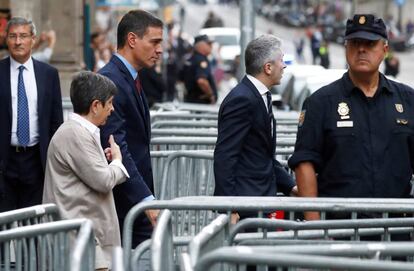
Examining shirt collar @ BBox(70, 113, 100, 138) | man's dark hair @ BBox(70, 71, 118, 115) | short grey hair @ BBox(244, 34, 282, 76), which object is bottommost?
shirt collar @ BBox(70, 113, 100, 138)

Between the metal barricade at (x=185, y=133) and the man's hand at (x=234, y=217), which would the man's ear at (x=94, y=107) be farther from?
the metal barricade at (x=185, y=133)

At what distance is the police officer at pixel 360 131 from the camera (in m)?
7.82

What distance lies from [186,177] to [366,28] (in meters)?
3.07

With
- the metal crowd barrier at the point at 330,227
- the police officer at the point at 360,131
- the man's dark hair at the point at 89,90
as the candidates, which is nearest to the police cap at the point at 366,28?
the police officer at the point at 360,131

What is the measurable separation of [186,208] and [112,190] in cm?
163

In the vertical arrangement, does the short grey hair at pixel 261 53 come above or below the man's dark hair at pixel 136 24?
below

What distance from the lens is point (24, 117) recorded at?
396 inches

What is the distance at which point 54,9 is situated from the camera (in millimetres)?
26484

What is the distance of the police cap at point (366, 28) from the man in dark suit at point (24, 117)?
9.07 ft

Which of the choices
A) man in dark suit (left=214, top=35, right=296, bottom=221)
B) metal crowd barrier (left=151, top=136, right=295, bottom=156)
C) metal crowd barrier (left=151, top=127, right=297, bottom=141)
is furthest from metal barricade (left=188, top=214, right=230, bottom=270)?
metal crowd barrier (left=151, top=127, right=297, bottom=141)

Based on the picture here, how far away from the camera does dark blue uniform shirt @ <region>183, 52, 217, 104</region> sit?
72.7 feet

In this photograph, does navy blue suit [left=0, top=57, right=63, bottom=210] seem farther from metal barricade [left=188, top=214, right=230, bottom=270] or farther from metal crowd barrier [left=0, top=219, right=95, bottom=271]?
metal barricade [left=188, top=214, right=230, bottom=270]

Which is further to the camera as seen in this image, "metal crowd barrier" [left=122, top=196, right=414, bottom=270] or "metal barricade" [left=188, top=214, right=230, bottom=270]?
"metal crowd barrier" [left=122, top=196, right=414, bottom=270]

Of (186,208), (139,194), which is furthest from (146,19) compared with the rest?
(186,208)
